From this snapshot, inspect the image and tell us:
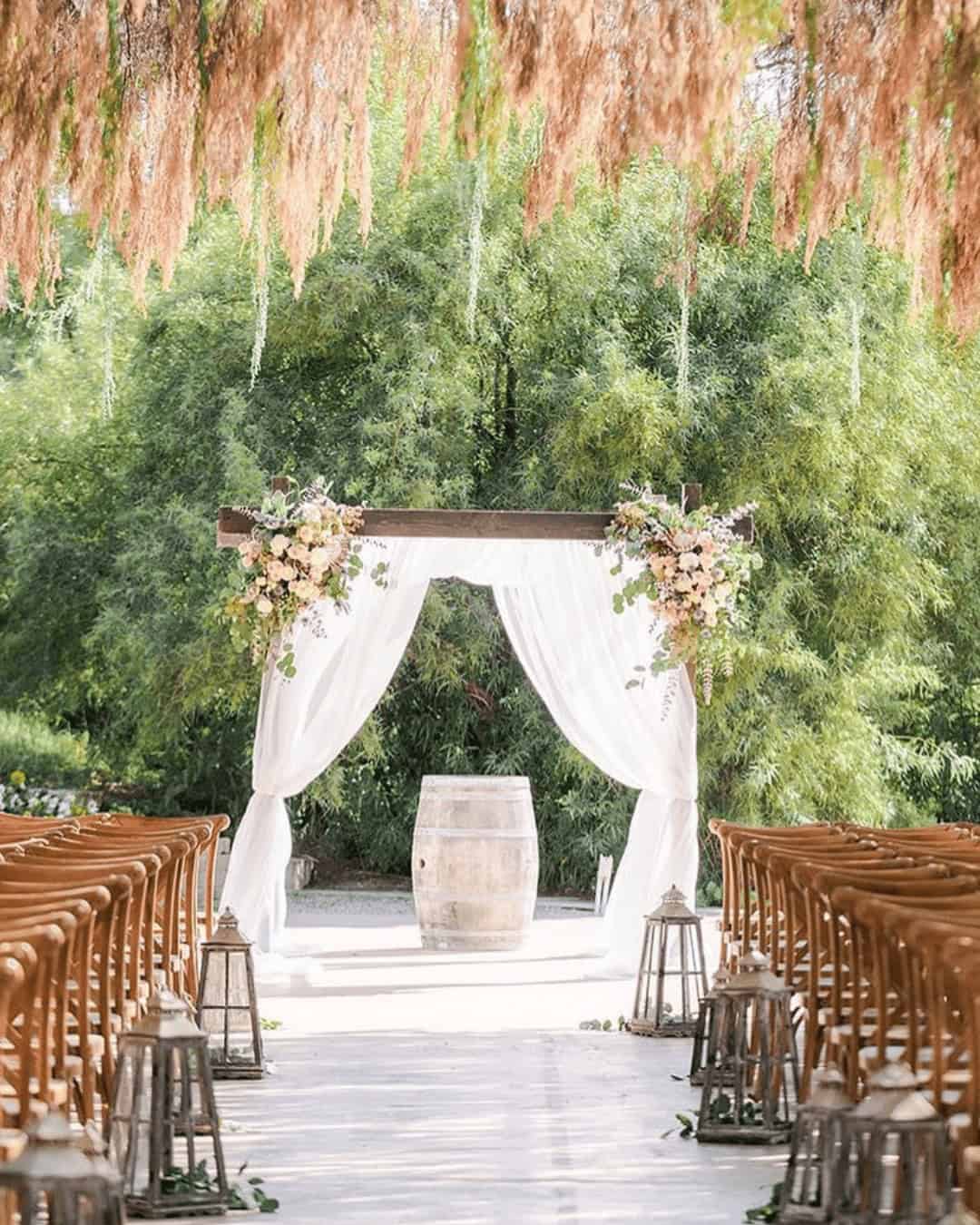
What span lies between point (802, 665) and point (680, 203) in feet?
12.9

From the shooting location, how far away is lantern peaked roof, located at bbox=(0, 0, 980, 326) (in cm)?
414

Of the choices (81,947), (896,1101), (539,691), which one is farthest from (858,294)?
(896,1101)

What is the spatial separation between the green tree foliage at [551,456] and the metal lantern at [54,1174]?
10.9 m

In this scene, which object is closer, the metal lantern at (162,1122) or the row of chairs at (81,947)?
the row of chairs at (81,947)

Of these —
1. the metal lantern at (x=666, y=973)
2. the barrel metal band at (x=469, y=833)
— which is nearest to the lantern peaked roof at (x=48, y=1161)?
the metal lantern at (x=666, y=973)

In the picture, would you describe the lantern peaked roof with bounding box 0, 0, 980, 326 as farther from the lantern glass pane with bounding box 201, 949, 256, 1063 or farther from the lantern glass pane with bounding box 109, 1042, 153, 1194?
the lantern glass pane with bounding box 201, 949, 256, 1063

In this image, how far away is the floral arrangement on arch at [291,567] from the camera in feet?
31.8

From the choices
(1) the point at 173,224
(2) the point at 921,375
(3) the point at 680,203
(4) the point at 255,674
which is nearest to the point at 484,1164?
(1) the point at 173,224

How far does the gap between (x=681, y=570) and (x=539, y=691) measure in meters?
1.08

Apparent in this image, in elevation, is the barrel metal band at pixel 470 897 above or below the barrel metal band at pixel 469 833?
below

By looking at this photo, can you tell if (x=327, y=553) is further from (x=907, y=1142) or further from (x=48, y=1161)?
(x=48, y=1161)

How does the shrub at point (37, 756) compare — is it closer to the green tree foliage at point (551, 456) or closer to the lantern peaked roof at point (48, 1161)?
the green tree foliage at point (551, 456)

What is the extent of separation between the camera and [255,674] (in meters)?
14.1

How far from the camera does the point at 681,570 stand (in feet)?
32.1
